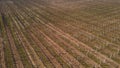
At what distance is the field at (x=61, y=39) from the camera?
69.0 feet

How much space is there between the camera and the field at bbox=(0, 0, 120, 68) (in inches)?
828

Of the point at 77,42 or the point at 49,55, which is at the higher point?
the point at 49,55

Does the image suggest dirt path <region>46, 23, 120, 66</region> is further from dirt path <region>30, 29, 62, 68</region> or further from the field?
dirt path <region>30, 29, 62, 68</region>

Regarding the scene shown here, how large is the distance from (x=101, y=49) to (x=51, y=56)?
21.0 ft

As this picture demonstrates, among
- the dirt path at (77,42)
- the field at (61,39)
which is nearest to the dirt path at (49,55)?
the field at (61,39)

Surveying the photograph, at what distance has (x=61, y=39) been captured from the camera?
2808 cm

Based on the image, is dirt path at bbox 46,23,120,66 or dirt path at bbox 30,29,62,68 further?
dirt path at bbox 46,23,120,66

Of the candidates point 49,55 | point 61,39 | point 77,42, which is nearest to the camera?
point 49,55

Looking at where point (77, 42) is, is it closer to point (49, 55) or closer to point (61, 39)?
point (61, 39)

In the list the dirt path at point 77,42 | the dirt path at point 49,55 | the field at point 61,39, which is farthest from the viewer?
the field at point 61,39

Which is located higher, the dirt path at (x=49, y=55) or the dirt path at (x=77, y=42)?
the dirt path at (x=49, y=55)

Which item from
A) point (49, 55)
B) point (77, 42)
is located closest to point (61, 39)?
point (77, 42)

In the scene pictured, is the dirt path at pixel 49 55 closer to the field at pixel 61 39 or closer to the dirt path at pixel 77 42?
the field at pixel 61 39

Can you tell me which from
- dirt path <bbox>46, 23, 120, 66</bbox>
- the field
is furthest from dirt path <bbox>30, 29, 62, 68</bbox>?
dirt path <bbox>46, 23, 120, 66</bbox>
